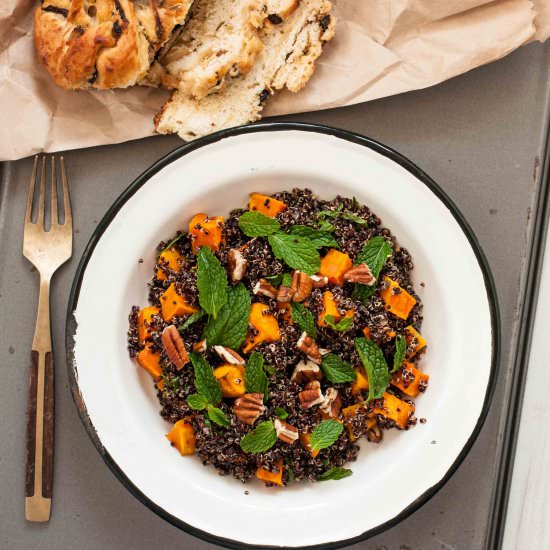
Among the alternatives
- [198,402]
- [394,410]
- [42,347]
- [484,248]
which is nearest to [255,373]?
[198,402]

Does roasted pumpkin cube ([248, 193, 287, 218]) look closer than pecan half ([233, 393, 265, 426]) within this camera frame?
No

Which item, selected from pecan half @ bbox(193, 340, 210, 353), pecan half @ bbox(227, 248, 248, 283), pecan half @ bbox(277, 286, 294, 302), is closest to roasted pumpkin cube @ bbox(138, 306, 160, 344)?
pecan half @ bbox(193, 340, 210, 353)

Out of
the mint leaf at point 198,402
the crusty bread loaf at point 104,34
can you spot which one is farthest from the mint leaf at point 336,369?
the crusty bread loaf at point 104,34

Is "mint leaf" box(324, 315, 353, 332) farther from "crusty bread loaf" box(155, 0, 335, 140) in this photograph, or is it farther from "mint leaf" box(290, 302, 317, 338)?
"crusty bread loaf" box(155, 0, 335, 140)

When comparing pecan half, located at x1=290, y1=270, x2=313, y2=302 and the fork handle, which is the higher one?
pecan half, located at x1=290, y1=270, x2=313, y2=302

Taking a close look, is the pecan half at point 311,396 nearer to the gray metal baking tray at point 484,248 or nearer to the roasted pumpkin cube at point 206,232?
the roasted pumpkin cube at point 206,232

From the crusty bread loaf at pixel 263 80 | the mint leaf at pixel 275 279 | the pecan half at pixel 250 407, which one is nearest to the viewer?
the pecan half at pixel 250 407

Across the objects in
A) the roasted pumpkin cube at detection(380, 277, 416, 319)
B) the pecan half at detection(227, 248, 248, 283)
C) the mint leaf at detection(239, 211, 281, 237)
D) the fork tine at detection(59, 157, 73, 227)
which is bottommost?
the roasted pumpkin cube at detection(380, 277, 416, 319)
